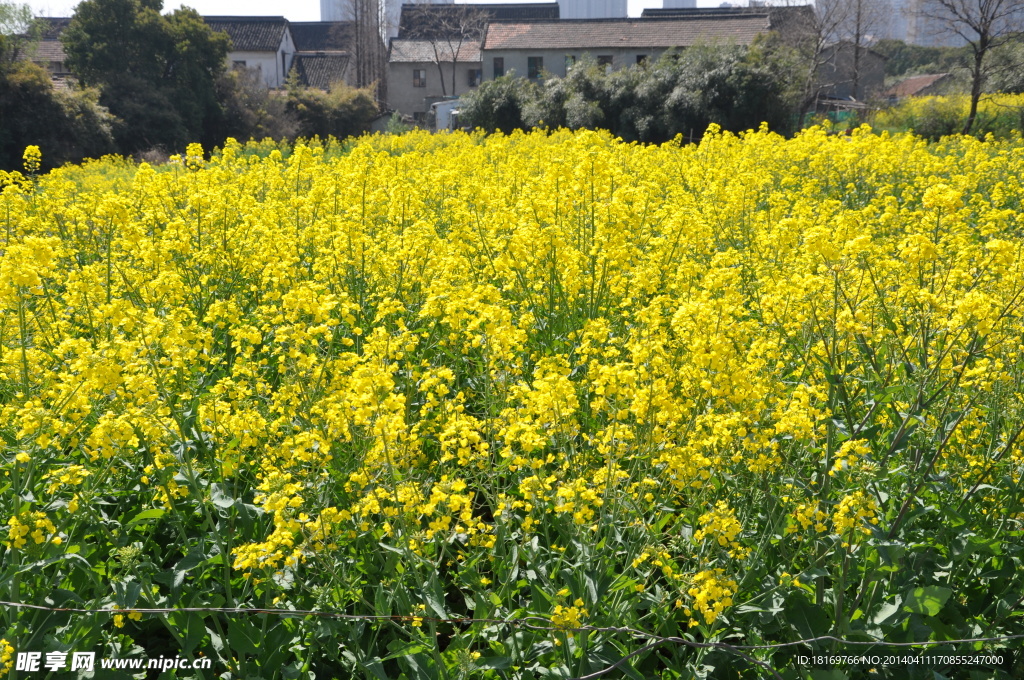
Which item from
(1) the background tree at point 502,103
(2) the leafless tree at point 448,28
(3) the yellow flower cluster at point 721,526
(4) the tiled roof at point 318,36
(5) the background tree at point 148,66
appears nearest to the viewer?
(3) the yellow flower cluster at point 721,526

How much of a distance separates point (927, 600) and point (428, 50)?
50.3m

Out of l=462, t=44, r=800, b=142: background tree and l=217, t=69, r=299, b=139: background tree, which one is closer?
l=462, t=44, r=800, b=142: background tree

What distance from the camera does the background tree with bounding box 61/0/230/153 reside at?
78.5 feet

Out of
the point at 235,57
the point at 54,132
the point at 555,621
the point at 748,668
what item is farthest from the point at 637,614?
the point at 235,57

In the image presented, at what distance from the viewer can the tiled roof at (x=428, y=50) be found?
155 feet

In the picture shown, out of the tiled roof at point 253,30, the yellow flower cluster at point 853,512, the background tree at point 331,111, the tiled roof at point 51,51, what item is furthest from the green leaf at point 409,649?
the tiled roof at point 253,30

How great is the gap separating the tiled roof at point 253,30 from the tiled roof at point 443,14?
868 cm

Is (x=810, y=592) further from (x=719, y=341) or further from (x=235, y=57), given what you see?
(x=235, y=57)

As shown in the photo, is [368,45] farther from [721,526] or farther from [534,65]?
[721,526]

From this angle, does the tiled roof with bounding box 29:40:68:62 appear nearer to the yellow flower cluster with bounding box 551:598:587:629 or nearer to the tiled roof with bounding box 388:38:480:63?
the tiled roof with bounding box 388:38:480:63

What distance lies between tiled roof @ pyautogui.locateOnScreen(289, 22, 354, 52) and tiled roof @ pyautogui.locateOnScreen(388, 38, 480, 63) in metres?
9.35

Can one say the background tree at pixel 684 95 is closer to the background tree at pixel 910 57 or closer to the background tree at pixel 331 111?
the background tree at pixel 331 111

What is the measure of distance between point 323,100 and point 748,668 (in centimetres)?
3117

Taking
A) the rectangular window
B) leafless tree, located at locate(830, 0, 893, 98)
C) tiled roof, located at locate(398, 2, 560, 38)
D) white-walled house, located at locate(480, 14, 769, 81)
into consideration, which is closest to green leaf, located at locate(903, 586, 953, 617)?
leafless tree, located at locate(830, 0, 893, 98)
